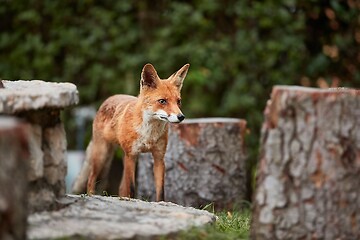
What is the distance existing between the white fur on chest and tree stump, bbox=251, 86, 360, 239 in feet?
5.18

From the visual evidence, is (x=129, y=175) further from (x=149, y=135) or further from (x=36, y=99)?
(x=36, y=99)

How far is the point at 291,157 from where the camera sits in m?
3.70

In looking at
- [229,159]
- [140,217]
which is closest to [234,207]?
[229,159]

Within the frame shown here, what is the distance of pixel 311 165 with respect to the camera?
3.68 metres

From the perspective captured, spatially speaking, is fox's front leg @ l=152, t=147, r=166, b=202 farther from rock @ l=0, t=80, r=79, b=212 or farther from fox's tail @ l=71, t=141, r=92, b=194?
rock @ l=0, t=80, r=79, b=212

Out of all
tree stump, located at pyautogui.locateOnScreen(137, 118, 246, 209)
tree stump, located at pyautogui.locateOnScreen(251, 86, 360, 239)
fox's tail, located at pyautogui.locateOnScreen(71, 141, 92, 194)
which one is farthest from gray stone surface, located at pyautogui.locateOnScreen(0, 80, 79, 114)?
tree stump, located at pyautogui.locateOnScreen(137, 118, 246, 209)

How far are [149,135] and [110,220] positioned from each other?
1383mm

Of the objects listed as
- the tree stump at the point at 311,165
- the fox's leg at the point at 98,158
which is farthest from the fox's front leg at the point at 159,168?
the tree stump at the point at 311,165

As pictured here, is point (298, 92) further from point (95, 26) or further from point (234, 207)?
point (95, 26)

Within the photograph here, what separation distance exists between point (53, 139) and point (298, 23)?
15.8 ft

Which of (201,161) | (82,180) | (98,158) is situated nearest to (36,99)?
(98,158)

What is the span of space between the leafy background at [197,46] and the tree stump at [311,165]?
14.6ft

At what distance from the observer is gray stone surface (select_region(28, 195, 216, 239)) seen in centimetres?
357

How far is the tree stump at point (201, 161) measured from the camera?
6.65 meters
